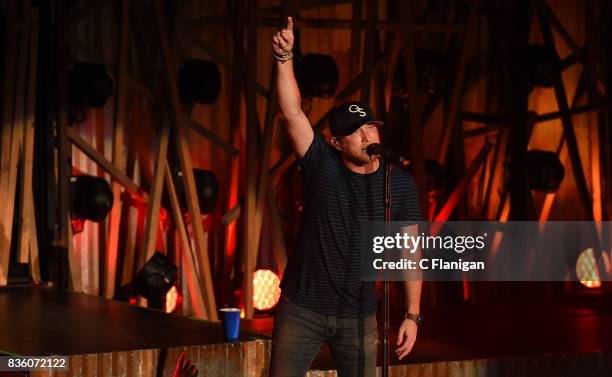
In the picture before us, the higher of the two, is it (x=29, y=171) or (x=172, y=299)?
(x=29, y=171)

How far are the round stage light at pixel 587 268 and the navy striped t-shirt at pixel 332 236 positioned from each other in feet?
14.0

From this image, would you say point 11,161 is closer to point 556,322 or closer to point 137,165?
point 137,165

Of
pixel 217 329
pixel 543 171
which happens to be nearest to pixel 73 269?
pixel 217 329

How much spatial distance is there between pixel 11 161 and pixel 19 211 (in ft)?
0.96

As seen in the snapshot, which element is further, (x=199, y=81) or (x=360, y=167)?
(x=199, y=81)

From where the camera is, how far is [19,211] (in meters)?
5.91

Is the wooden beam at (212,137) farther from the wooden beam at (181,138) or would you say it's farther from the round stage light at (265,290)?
the round stage light at (265,290)

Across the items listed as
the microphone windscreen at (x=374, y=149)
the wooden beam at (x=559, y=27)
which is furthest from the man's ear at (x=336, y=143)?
the wooden beam at (x=559, y=27)

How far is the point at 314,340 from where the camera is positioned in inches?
110

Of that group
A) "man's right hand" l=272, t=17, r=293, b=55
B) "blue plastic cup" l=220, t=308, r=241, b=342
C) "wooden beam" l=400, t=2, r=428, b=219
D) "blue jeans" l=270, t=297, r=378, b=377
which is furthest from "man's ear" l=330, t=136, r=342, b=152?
"wooden beam" l=400, t=2, r=428, b=219

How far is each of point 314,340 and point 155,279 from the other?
9.55ft

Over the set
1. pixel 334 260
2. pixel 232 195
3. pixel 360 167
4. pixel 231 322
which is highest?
pixel 232 195

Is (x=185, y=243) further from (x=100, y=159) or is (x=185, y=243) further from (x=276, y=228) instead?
(x=100, y=159)

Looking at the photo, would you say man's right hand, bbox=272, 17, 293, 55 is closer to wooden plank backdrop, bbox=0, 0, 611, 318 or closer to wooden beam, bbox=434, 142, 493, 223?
wooden plank backdrop, bbox=0, 0, 611, 318
